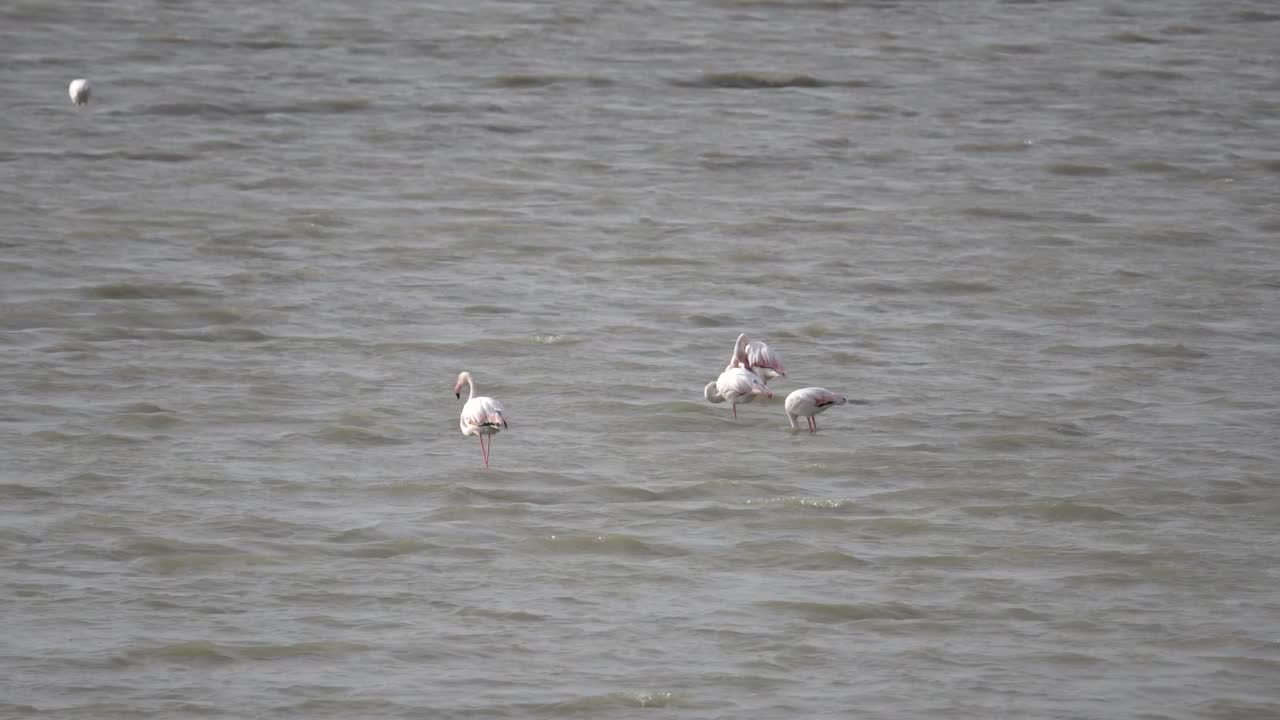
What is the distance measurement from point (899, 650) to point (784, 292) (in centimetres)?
633

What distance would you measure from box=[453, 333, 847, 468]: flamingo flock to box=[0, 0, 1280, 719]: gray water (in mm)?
180

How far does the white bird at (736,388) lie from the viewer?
38.5 ft

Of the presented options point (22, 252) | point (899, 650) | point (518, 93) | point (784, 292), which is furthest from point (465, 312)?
point (518, 93)

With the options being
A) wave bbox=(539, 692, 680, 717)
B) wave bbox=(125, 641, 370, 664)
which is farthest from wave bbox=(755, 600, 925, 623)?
wave bbox=(125, 641, 370, 664)

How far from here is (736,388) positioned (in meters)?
11.7

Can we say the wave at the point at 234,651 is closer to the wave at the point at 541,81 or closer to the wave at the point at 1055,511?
the wave at the point at 1055,511

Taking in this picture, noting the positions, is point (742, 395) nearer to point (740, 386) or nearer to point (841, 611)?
point (740, 386)

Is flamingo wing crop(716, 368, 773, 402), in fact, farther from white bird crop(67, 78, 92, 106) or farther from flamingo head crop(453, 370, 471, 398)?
white bird crop(67, 78, 92, 106)

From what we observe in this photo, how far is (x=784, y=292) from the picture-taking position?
48.6ft

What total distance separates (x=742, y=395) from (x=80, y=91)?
1092 centimetres

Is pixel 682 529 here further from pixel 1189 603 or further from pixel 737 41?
pixel 737 41

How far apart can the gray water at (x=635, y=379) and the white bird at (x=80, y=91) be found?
117mm

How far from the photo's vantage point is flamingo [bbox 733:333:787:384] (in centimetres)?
1221

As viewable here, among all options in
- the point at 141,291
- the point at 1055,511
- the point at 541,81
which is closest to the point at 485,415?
the point at 1055,511
